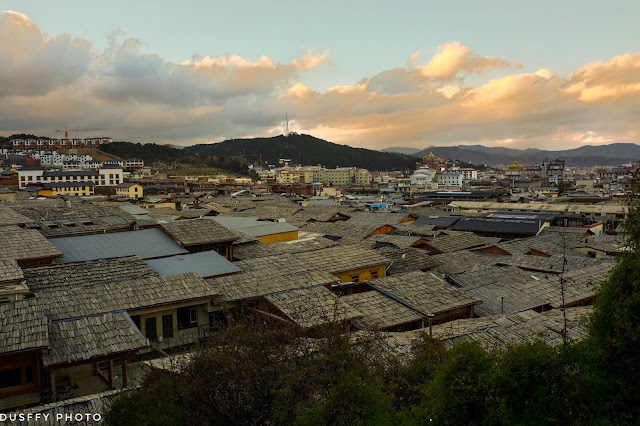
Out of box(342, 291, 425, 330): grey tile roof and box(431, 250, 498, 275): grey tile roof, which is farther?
box(431, 250, 498, 275): grey tile roof

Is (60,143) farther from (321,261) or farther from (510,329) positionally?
(510,329)

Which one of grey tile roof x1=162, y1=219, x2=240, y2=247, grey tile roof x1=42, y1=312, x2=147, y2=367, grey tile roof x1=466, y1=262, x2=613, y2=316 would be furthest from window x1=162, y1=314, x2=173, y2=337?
grey tile roof x1=466, y1=262, x2=613, y2=316

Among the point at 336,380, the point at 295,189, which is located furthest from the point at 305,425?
the point at 295,189

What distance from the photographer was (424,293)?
1730 centimetres

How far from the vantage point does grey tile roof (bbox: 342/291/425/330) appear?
14.8 metres

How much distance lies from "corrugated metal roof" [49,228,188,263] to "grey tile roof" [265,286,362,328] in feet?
25.4

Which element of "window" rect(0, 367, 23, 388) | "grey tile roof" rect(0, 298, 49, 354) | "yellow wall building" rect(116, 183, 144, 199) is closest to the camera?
"grey tile roof" rect(0, 298, 49, 354)

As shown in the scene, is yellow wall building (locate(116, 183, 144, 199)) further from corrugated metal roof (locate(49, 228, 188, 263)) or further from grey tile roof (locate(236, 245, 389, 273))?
grey tile roof (locate(236, 245, 389, 273))

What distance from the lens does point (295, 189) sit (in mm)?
97250

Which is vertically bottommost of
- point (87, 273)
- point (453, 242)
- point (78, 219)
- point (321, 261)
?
point (453, 242)

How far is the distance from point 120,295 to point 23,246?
6.03 metres

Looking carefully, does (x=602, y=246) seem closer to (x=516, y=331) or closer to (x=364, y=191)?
(x=516, y=331)

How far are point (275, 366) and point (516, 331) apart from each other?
26.8ft

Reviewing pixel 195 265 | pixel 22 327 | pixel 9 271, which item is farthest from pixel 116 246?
pixel 22 327
